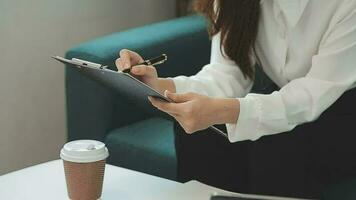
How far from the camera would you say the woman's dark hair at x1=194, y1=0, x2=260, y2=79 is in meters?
1.50

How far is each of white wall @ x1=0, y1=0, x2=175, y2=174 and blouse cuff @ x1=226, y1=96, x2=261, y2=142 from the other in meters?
1.02

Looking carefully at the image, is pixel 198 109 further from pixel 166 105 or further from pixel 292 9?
pixel 292 9

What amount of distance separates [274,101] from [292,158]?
5.9 inches

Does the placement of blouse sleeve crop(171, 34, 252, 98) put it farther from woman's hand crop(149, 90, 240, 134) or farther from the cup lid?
the cup lid

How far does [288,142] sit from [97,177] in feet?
1.44

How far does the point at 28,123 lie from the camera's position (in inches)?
87.7

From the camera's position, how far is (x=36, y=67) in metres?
2.21

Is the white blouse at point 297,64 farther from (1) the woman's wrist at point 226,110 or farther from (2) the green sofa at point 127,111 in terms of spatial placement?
(2) the green sofa at point 127,111

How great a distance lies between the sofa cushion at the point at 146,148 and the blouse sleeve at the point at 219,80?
0.32m

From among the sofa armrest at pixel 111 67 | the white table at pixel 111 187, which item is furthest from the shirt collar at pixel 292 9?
the sofa armrest at pixel 111 67

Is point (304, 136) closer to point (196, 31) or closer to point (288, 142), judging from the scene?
point (288, 142)

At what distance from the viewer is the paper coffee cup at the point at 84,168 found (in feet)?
3.73

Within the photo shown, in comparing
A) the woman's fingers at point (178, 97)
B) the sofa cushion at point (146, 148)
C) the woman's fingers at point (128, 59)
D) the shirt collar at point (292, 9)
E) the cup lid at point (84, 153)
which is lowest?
the sofa cushion at point (146, 148)

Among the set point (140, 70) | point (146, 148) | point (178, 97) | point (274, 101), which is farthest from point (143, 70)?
point (146, 148)
